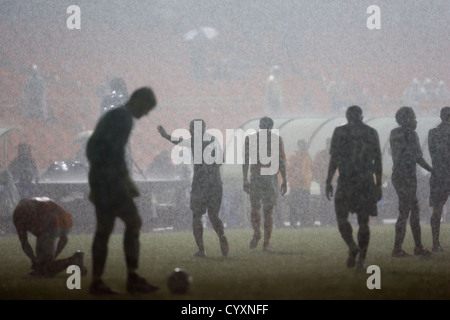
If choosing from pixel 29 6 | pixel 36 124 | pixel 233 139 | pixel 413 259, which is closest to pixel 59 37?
pixel 29 6

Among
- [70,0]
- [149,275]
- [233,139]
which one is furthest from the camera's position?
[70,0]

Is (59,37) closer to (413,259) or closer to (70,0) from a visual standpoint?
(70,0)

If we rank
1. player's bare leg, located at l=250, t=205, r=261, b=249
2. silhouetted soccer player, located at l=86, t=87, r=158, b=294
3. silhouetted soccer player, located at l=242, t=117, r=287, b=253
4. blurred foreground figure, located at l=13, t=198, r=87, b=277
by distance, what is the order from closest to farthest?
silhouetted soccer player, located at l=86, t=87, r=158, b=294
blurred foreground figure, located at l=13, t=198, r=87, b=277
silhouetted soccer player, located at l=242, t=117, r=287, b=253
player's bare leg, located at l=250, t=205, r=261, b=249

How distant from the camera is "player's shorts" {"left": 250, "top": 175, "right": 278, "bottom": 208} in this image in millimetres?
13539

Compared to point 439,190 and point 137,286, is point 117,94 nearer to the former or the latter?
point 439,190

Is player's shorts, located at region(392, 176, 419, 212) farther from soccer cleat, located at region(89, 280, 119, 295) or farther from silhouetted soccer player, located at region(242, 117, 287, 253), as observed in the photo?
soccer cleat, located at region(89, 280, 119, 295)

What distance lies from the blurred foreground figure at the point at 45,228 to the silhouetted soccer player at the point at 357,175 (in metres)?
2.85

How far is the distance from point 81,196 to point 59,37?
45.4 m

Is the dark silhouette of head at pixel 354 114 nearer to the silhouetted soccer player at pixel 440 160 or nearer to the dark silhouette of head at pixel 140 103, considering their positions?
the silhouetted soccer player at pixel 440 160

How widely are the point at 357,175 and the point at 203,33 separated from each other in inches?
2055

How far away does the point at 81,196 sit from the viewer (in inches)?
792

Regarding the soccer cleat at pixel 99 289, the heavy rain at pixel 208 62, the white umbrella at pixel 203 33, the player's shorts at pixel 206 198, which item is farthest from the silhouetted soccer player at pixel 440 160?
the white umbrella at pixel 203 33

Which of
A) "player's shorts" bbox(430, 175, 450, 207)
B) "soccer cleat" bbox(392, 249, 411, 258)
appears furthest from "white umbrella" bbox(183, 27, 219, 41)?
"soccer cleat" bbox(392, 249, 411, 258)

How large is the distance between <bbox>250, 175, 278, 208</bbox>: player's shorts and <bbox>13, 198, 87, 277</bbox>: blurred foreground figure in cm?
411
